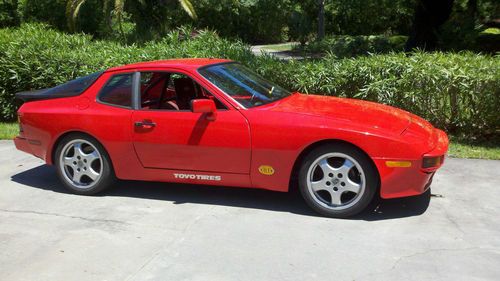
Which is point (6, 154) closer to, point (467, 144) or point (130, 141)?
point (130, 141)

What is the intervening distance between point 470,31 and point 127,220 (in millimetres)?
21881

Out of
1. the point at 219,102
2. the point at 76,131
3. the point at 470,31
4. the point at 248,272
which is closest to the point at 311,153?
the point at 219,102

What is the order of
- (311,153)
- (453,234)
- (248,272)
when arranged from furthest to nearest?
(311,153) → (453,234) → (248,272)

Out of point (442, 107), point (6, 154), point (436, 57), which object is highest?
point (436, 57)

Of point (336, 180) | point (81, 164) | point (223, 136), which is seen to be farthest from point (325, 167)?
point (81, 164)

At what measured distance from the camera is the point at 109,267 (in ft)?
13.1

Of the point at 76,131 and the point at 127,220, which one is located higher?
the point at 76,131

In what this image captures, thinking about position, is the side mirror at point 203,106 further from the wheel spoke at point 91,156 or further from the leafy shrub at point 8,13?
the leafy shrub at point 8,13

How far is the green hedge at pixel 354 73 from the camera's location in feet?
24.5

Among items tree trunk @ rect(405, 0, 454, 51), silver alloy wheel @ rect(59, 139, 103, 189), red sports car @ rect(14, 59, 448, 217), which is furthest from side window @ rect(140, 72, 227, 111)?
tree trunk @ rect(405, 0, 454, 51)

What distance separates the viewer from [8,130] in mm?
9000

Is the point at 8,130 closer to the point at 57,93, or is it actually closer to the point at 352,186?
the point at 57,93

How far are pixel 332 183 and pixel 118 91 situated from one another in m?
2.48

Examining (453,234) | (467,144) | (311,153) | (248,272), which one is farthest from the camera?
(467,144)
